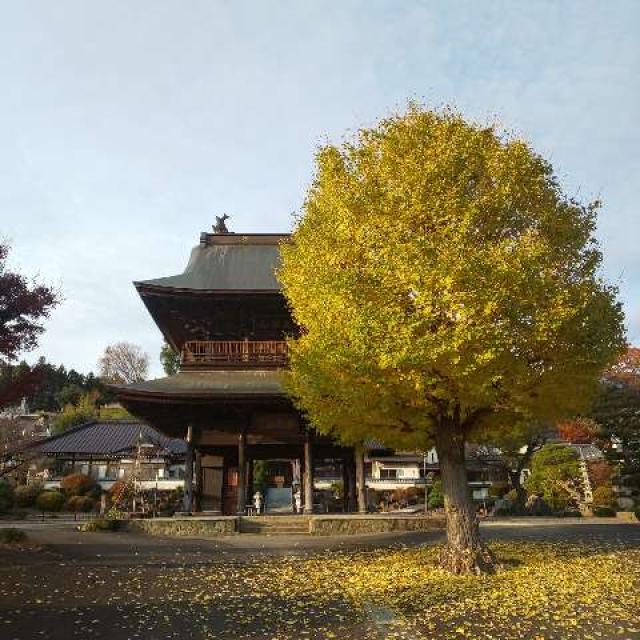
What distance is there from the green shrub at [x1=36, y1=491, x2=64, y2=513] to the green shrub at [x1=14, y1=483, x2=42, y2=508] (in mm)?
946

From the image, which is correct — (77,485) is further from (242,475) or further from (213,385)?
(213,385)

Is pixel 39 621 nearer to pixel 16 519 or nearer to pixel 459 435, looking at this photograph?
pixel 459 435

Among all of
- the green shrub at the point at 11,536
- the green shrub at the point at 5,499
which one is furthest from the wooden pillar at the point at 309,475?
the green shrub at the point at 5,499

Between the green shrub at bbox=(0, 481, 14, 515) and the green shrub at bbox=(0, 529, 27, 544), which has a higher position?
the green shrub at bbox=(0, 481, 14, 515)

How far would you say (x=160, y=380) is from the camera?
1953 centimetres

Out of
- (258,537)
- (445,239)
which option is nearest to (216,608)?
(445,239)

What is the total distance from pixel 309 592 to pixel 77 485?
29.8 meters

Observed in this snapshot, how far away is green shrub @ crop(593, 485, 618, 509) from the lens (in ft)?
104

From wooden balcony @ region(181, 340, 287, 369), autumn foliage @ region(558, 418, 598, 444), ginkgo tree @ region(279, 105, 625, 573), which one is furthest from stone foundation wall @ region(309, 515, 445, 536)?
autumn foliage @ region(558, 418, 598, 444)

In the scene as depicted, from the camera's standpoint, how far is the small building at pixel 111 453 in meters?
37.6

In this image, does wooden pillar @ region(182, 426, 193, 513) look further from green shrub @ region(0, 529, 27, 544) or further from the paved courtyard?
green shrub @ region(0, 529, 27, 544)

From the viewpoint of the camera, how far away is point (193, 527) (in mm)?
17875

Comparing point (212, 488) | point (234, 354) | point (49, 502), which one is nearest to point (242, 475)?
point (234, 354)

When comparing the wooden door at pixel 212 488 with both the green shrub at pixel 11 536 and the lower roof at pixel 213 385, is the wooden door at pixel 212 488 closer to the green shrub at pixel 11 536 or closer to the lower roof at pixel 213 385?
the lower roof at pixel 213 385
